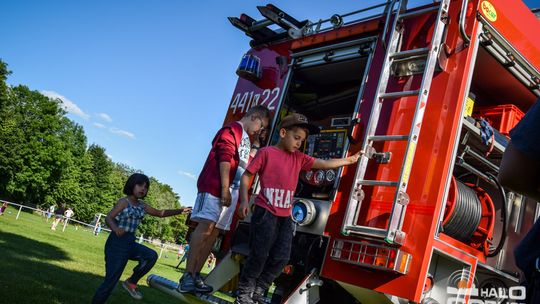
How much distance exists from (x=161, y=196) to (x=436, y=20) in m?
93.3

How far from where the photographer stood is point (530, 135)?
129 centimetres

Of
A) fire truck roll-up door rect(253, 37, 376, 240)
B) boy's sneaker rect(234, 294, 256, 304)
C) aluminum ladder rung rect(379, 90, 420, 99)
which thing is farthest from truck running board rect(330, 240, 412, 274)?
aluminum ladder rung rect(379, 90, 420, 99)

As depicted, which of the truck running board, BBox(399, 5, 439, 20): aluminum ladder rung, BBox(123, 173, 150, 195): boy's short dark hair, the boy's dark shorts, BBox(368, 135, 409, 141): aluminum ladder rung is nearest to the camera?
the boy's dark shorts

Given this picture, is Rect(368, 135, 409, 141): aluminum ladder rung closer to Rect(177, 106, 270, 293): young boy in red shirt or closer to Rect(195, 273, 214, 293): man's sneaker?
Rect(177, 106, 270, 293): young boy in red shirt

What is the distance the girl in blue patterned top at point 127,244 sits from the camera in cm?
458

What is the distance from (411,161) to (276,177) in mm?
987

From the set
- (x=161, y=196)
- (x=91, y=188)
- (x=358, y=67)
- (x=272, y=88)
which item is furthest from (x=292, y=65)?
(x=161, y=196)

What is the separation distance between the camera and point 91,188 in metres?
61.8

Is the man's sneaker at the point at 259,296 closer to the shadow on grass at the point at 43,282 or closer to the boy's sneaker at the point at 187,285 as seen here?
the boy's sneaker at the point at 187,285

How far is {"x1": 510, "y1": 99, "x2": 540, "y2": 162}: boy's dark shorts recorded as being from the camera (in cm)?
128

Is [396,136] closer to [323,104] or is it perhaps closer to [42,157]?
[323,104]

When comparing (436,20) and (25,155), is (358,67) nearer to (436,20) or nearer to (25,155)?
(436,20)

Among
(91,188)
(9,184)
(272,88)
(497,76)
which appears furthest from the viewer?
(91,188)

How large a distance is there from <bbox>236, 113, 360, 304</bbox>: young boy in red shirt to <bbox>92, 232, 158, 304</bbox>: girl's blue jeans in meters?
1.59
